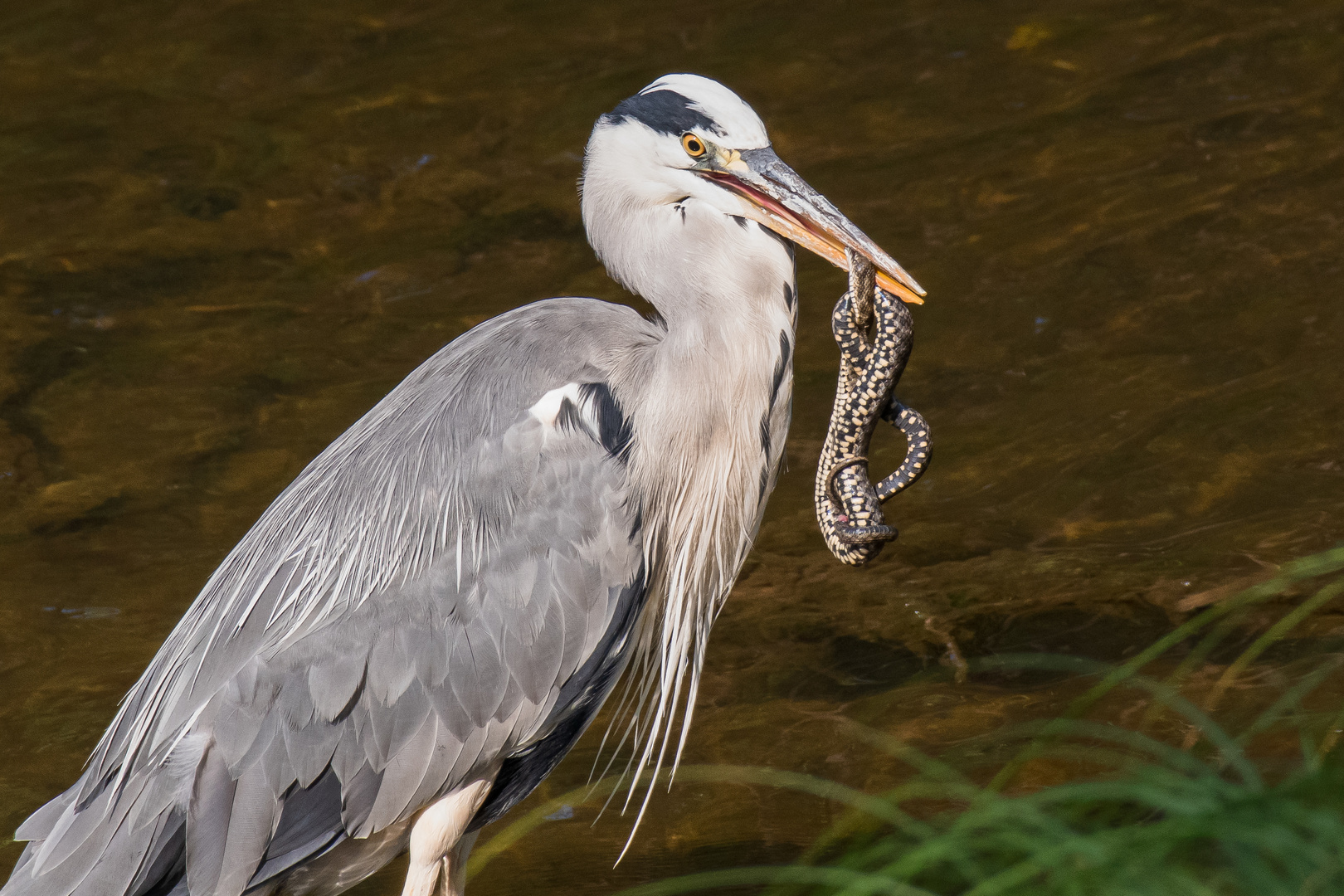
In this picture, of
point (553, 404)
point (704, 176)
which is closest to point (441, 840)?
point (553, 404)

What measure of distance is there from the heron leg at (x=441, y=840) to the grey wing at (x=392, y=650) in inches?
2.6

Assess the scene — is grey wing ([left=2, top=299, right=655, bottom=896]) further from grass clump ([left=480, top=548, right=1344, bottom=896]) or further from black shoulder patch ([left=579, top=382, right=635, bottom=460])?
grass clump ([left=480, top=548, right=1344, bottom=896])

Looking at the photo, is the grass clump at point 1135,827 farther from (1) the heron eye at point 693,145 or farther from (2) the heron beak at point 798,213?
(1) the heron eye at point 693,145

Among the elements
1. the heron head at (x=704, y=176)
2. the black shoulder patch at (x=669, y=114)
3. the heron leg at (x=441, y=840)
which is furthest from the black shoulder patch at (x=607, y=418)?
the heron leg at (x=441, y=840)

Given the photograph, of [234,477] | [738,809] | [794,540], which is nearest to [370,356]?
[234,477]

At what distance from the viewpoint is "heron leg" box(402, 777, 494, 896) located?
11.4 ft

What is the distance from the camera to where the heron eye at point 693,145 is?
3.33 m

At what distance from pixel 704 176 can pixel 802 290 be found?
10.8 ft

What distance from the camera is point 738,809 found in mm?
4250

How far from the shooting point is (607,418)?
11.3 ft

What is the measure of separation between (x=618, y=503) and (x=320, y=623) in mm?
710

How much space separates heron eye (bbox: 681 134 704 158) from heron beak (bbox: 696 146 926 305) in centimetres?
4

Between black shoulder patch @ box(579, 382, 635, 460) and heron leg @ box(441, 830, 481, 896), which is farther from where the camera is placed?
heron leg @ box(441, 830, 481, 896)

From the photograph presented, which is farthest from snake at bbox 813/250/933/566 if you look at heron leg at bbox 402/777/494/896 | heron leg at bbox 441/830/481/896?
heron leg at bbox 441/830/481/896
